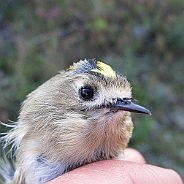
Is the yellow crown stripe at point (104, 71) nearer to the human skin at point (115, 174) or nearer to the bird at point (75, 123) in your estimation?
the bird at point (75, 123)

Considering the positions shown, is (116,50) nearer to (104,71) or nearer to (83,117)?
(104,71)

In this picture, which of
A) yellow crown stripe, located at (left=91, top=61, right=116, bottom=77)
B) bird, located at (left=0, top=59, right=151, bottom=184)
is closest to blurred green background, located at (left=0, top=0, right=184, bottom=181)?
bird, located at (left=0, top=59, right=151, bottom=184)

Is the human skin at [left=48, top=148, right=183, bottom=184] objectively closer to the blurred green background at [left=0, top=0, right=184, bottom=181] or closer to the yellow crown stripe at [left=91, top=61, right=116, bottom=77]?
the yellow crown stripe at [left=91, top=61, right=116, bottom=77]

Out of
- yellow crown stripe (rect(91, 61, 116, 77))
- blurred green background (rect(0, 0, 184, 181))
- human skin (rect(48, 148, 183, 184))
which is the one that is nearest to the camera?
human skin (rect(48, 148, 183, 184))

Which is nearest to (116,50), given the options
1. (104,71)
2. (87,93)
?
(104,71)

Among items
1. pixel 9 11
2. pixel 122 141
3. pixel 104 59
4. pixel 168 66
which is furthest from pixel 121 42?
pixel 122 141

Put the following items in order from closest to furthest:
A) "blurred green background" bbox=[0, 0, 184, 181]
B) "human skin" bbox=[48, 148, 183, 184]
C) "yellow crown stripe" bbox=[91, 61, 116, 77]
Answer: "human skin" bbox=[48, 148, 183, 184], "yellow crown stripe" bbox=[91, 61, 116, 77], "blurred green background" bbox=[0, 0, 184, 181]

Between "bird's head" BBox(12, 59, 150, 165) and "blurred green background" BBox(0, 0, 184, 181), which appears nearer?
"bird's head" BBox(12, 59, 150, 165)

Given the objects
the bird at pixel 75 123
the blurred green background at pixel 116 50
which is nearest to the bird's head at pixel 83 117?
the bird at pixel 75 123
